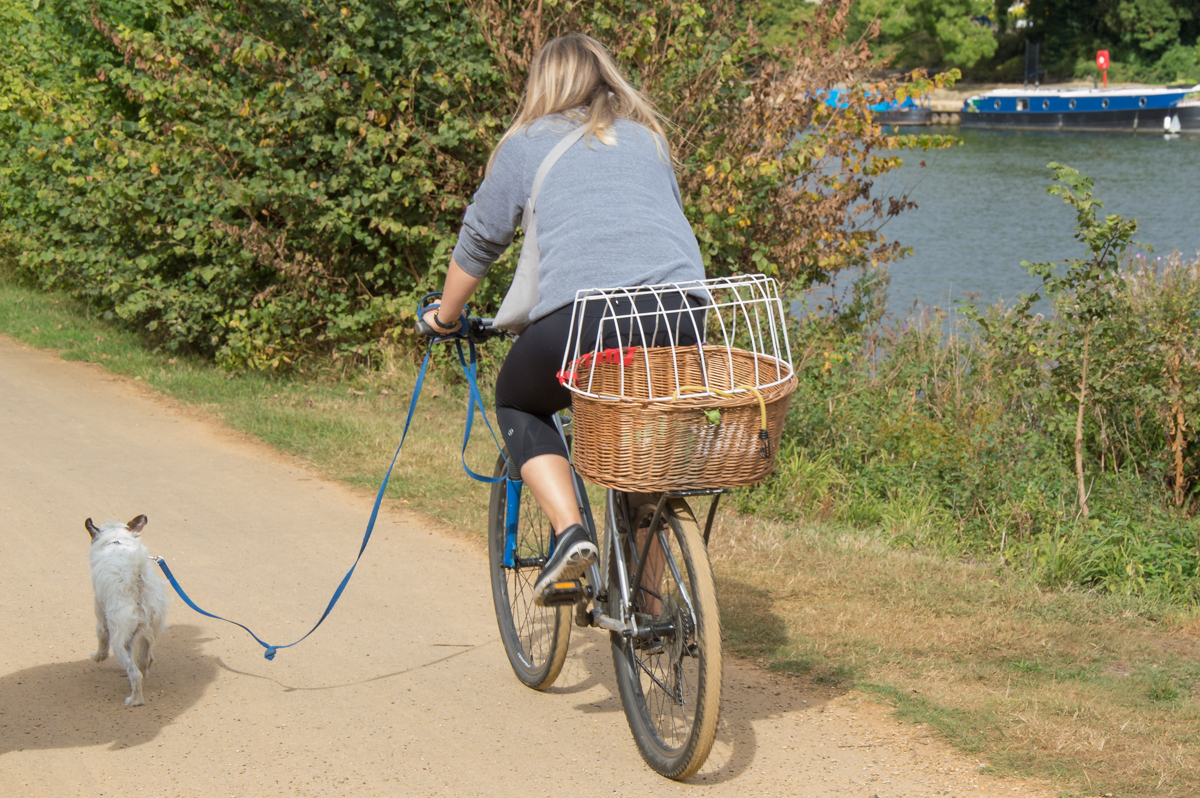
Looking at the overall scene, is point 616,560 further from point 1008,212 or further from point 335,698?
point 1008,212

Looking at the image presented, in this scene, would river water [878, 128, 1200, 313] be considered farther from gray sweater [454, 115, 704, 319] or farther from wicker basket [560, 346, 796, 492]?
wicker basket [560, 346, 796, 492]

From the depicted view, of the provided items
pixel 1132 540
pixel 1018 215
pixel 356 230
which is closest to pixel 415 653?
pixel 1132 540

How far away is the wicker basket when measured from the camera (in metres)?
2.95

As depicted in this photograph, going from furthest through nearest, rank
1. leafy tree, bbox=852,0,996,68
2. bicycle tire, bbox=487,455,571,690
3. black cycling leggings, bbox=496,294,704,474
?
1. leafy tree, bbox=852,0,996,68
2. bicycle tire, bbox=487,455,571,690
3. black cycling leggings, bbox=496,294,704,474

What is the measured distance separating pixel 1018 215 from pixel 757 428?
1953 cm

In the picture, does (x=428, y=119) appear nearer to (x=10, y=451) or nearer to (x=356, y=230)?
(x=356, y=230)

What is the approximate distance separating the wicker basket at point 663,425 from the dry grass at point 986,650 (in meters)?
1.37

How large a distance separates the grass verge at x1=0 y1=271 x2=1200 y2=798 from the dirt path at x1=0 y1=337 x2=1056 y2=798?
0.20m

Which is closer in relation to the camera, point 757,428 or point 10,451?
point 757,428

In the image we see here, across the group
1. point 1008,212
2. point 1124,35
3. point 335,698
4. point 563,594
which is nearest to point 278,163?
→ point 335,698

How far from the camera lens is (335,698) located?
4.05m

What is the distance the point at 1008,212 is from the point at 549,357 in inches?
775

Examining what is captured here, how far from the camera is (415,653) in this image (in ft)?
14.7

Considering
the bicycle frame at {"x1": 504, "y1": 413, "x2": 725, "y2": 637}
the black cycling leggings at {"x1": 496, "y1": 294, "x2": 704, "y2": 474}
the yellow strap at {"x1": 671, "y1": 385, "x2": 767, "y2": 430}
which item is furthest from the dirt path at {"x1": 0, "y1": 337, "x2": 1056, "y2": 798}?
the yellow strap at {"x1": 671, "y1": 385, "x2": 767, "y2": 430}
